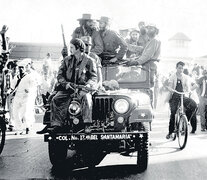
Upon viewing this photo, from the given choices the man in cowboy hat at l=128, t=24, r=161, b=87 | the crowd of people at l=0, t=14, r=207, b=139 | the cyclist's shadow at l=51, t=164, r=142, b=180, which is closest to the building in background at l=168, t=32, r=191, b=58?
the crowd of people at l=0, t=14, r=207, b=139

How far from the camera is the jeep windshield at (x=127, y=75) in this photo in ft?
30.3

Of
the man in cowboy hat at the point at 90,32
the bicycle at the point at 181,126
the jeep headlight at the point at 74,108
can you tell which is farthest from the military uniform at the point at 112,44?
the jeep headlight at the point at 74,108

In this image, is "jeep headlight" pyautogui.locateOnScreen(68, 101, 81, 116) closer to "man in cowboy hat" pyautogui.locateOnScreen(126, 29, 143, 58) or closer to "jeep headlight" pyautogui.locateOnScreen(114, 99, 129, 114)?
"jeep headlight" pyautogui.locateOnScreen(114, 99, 129, 114)

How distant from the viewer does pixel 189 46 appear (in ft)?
280

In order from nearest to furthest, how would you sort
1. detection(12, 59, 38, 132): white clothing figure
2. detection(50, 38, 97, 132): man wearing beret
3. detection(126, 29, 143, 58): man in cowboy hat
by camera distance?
detection(50, 38, 97, 132): man wearing beret
detection(126, 29, 143, 58): man in cowboy hat
detection(12, 59, 38, 132): white clothing figure

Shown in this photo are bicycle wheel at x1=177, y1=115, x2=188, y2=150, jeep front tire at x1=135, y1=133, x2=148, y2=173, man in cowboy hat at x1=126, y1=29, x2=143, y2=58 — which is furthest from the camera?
man in cowboy hat at x1=126, y1=29, x2=143, y2=58

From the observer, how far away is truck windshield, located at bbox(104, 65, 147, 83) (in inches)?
364

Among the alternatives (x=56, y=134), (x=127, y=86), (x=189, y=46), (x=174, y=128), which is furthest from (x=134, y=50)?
(x=189, y=46)

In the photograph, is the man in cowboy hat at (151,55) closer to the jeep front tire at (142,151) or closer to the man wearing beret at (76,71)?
the man wearing beret at (76,71)

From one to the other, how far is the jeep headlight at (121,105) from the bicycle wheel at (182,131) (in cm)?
305

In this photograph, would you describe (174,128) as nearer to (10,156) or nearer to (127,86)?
(127,86)

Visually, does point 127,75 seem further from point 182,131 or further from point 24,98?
point 24,98

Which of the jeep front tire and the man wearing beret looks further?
the man wearing beret

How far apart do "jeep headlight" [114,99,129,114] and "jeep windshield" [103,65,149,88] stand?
7.98 ft
